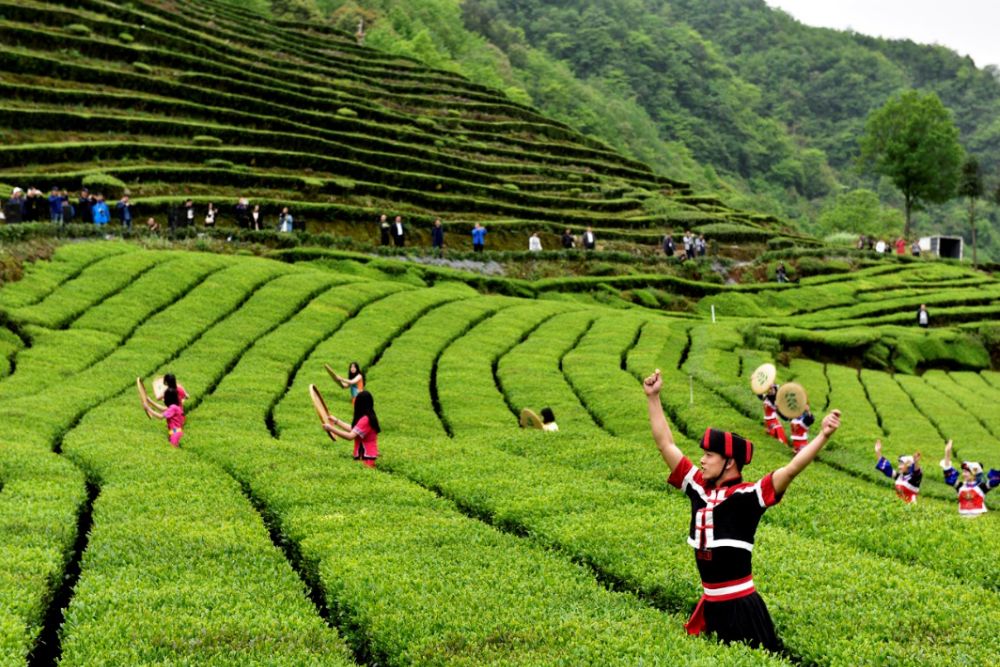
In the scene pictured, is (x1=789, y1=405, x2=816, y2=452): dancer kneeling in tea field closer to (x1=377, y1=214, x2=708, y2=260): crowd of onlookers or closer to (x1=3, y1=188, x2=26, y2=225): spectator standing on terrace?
(x1=377, y1=214, x2=708, y2=260): crowd of onlookers

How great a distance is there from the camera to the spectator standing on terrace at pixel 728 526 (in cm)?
762

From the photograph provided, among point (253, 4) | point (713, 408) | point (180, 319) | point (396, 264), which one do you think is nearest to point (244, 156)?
point (396, 264)

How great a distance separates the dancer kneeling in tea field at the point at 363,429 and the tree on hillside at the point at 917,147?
254 ft

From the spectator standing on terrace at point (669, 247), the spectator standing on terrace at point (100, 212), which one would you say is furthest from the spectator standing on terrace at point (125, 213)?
the spectator standing on terrace at point (669, 247)

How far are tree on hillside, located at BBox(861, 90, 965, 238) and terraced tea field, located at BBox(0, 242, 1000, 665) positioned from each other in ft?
182

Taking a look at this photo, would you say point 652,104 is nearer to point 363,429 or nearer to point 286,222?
point 286,222

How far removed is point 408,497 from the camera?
14.0 metres

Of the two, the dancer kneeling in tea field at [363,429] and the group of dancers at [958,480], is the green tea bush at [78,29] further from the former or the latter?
the group of dancers at [958,480]

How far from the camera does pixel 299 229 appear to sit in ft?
155

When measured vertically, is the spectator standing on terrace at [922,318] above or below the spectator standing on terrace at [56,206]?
below

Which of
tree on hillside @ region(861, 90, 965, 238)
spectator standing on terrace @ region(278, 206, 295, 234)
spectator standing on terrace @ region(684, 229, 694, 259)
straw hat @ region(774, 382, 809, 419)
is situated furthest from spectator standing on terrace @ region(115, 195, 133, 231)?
tree on hillside @ region(861, 90, 965, 238)

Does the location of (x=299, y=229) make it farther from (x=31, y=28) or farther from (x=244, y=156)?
(x=31, y=28)

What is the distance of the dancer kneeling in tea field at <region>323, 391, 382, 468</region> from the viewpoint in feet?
53.7

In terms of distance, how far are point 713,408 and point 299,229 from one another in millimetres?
27641
